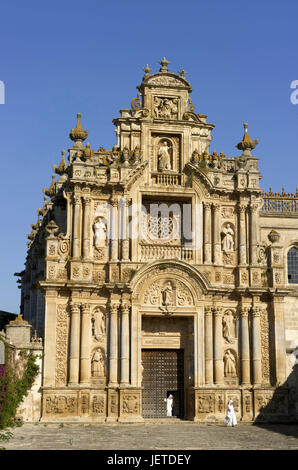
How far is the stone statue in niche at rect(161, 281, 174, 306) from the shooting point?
35.6 meters

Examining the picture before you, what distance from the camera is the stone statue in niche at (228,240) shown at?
3700 cm

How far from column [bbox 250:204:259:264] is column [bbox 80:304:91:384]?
8.69 meters

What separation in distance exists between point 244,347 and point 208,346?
1.84 m

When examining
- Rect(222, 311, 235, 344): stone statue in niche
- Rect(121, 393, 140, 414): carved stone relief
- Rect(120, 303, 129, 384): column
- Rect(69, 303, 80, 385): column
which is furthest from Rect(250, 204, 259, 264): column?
Rect(69, 303, 80, 385): column

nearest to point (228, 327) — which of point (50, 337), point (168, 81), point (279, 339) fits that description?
point (279, 339)

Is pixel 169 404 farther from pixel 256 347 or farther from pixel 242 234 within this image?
pixel 242 234

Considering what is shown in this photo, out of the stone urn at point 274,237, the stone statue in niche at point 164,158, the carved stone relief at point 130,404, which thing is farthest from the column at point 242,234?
the carved stone relief at point 130,404

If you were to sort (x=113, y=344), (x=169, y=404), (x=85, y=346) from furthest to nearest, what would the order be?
(x=169, y=404) → (x=113, y=344) → (x=85, y=346)

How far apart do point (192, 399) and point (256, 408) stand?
312 centimetres

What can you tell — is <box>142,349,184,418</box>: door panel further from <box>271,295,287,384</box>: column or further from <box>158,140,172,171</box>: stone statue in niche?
<box>158,140,172,171</box>: stone statue in niche

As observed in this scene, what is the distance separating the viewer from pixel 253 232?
37.1 meters

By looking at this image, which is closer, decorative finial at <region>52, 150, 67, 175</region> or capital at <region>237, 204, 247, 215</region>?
capital at <region>237, 204, 247, 215</region>

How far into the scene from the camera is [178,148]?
37.9 metres
